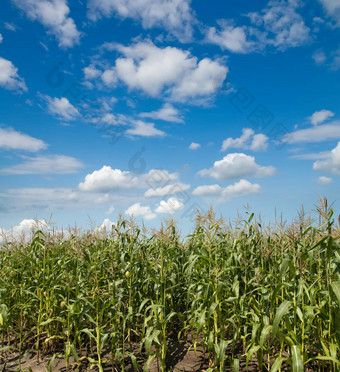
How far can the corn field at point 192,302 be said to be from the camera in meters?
3.95

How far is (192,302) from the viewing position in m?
4.57

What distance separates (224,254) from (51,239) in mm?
3397

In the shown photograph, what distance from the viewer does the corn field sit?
3.95 m

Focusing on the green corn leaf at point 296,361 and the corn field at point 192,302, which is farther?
the corn field at point 192,302

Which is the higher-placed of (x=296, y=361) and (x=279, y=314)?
(x=279, y=314)

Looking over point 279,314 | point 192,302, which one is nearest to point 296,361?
point 279,314

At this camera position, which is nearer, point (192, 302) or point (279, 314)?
point (279, 314)

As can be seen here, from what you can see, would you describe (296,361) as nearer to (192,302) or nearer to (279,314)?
(279,314)

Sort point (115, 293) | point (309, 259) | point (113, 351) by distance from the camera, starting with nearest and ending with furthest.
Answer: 1. point (309, 259)
2. point (113, 351)
3. point (115, 293)

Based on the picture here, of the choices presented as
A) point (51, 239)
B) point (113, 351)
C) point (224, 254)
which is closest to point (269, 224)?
point (224, 254)

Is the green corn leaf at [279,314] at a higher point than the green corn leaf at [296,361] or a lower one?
higher

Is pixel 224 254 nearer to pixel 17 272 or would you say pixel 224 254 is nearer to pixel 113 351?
pixel 113 351

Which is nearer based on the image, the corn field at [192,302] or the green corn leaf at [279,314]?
the green corn leaf at [279,314]

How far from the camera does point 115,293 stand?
4.95 metres
